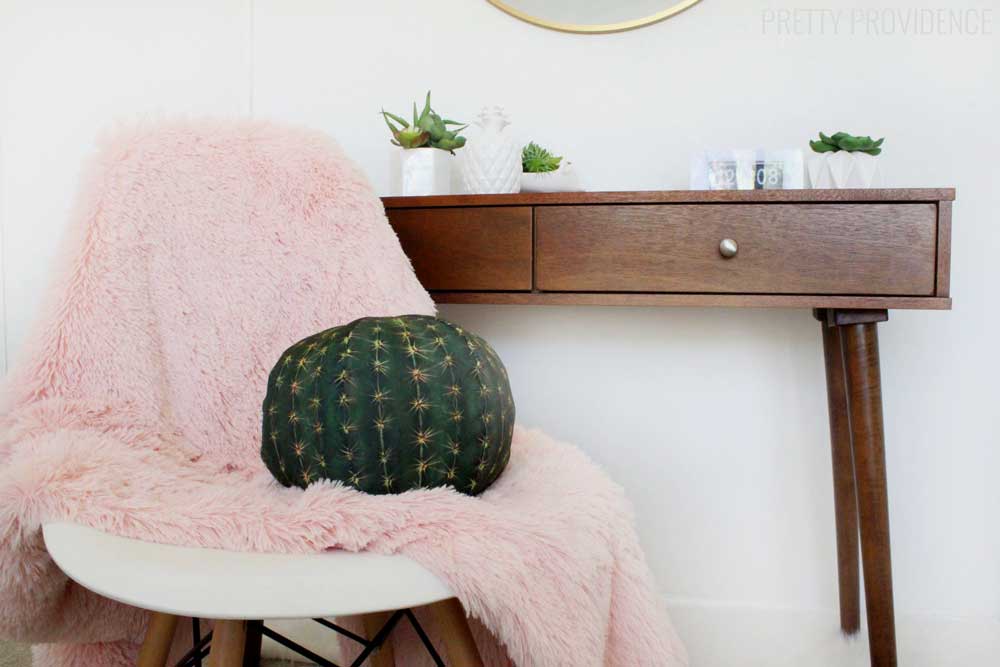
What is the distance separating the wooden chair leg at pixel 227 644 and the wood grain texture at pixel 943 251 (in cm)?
91

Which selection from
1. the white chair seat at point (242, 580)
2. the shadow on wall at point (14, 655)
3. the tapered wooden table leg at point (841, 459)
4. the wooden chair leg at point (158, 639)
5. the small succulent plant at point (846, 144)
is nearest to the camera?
the white chair seat at point (242, 580)

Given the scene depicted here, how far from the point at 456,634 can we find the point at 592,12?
3.58ft

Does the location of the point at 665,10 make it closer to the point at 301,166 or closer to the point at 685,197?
the point at 685,197

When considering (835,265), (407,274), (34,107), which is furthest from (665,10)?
(34,107)

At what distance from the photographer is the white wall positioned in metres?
1.32

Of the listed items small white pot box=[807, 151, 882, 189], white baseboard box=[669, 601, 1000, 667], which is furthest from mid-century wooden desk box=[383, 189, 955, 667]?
white baseboard box=[669, 601, 1000, 667]

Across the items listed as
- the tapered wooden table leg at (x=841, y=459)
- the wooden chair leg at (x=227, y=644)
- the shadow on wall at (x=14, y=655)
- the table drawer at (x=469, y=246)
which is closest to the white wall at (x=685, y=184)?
the tapered wooden table leg at (x=841, y=459)

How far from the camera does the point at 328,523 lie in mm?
659

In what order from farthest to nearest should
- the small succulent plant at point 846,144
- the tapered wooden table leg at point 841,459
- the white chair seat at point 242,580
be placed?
the tapered wooden table leg at point 841,459 → the small succulent plant at point 846,144 → the white chair seat at point 242,580

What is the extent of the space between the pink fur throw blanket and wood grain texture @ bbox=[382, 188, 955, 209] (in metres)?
0.13

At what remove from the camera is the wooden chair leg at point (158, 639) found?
81cm

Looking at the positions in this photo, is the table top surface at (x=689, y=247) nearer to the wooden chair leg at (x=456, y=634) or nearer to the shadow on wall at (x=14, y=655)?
the wooden chair leg at (x=456, y=634)

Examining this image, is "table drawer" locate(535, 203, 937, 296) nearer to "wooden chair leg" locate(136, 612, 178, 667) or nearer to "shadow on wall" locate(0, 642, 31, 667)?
"wooden chair leg" locate(136, 612, 178, 667)

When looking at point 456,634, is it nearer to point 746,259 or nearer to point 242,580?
point 242,580
